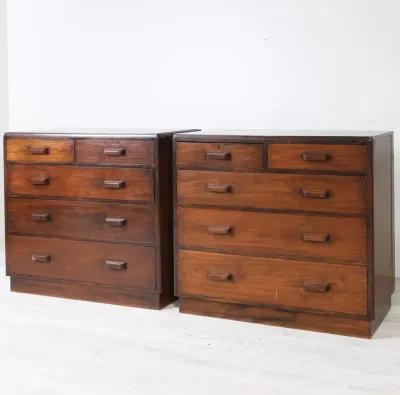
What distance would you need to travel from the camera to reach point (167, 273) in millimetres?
3252

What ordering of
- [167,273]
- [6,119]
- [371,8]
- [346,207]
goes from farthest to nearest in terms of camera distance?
1. [6,119]
2. [371,8]
3. [167,273]
4. [346,207]

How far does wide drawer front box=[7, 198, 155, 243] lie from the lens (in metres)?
3.21

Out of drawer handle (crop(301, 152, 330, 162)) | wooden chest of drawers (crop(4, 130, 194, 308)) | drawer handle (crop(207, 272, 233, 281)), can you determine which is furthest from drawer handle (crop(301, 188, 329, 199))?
wooden chest of drawers (crop(4, 130, 194, 308))

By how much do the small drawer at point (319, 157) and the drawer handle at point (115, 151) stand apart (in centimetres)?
66

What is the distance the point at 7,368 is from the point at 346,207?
1318mm

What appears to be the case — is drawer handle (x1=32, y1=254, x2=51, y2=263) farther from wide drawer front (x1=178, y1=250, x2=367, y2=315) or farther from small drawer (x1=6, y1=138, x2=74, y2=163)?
wide drawer front (x1=178, y1=250, x2=367, y2=315)

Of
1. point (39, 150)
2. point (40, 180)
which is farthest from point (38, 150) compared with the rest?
point (40, 180)

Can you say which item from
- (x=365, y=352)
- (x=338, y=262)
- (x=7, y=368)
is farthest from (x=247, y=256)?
(x=7, y=368)

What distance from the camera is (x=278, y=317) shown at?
2963mm

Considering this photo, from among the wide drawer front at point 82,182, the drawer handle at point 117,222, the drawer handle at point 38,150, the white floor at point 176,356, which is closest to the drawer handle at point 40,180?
the wide drawer front at point 82,182

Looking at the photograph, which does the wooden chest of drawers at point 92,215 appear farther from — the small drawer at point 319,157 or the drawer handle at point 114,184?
the small drawer at point 319,157

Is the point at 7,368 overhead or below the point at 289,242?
below

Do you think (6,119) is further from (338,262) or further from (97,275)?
(338,262)

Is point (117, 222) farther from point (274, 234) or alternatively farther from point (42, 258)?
point (274, 234)
